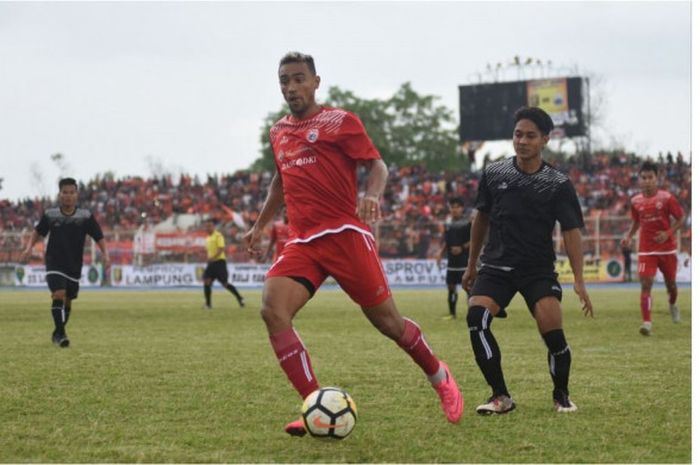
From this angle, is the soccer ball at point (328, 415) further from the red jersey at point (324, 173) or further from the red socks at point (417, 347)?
the red jersey at point (324, 173)

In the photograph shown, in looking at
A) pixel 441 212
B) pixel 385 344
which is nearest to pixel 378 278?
pixel 385 344

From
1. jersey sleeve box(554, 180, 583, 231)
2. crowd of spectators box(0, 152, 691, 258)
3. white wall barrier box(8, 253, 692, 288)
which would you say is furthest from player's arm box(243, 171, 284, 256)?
crowd of spectators box(0, 152, 691, 258)

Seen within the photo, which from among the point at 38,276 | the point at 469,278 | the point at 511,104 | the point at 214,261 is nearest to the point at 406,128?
the point at 511,104

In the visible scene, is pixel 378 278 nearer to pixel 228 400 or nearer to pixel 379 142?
pixel 228 400

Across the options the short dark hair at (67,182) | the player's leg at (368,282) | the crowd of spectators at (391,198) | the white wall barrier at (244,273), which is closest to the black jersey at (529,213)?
the player's leg at (368,282)

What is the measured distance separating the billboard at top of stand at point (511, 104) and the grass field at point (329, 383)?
1499 inches

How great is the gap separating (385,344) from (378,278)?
252 inches

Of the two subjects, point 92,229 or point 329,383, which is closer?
point 329,383

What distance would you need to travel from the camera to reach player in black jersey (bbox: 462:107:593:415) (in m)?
7.11

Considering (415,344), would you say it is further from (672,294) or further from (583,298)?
(672,294)

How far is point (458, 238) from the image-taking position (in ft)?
61.2

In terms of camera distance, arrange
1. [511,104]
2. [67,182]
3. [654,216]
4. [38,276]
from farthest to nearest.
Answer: [511,104] → [38,276] → [654,216] → [67,182]

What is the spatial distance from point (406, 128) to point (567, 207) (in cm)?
9011

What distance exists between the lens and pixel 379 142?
94.5 m
